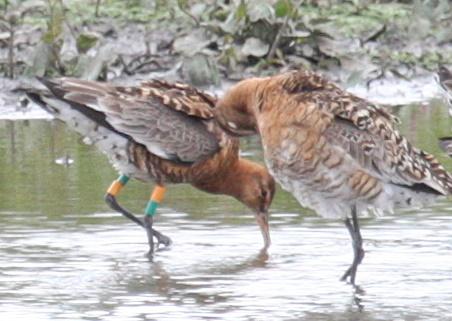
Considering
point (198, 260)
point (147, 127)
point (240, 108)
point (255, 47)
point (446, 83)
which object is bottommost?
point (198, 260)

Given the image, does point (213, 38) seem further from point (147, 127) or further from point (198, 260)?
point (198, 260)

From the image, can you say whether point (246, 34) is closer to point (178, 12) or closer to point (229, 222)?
point (178, 12)

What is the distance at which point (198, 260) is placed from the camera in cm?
979

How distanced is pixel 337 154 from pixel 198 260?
120cm

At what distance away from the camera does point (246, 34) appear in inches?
662

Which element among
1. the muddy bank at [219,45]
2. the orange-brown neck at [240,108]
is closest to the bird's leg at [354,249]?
the orange-brown neck at [240,108]

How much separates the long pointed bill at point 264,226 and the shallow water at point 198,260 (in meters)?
0.05

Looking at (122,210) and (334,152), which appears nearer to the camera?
(334,152)

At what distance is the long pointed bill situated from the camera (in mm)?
10211

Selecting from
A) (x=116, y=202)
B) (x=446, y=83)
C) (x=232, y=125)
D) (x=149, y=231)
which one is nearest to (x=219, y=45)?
(x=116, y=202)

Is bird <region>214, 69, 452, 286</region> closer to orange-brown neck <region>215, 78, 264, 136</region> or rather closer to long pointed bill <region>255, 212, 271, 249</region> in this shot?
orange-brown neck <region>215, 78, 264, 136</region>

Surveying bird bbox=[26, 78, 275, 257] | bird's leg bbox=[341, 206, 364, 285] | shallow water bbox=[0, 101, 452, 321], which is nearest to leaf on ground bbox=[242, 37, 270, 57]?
shallow water bbox=[0, 101, 452, 321]

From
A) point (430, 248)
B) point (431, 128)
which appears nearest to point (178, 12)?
point (431, 128)

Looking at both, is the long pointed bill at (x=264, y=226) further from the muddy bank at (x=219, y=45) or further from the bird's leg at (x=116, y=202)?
the muddy bank at (x=219, y=45)
